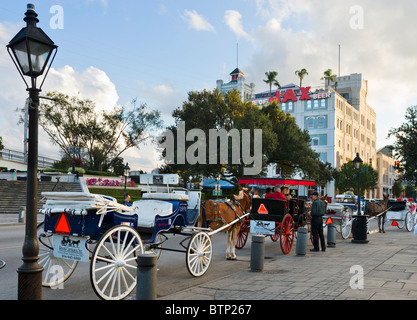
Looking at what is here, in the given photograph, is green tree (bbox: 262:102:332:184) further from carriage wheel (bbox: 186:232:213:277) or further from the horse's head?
carriage wheel (bbox: 186:232:213:277)

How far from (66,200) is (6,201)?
27401 mm

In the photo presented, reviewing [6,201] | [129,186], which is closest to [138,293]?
[6,201]

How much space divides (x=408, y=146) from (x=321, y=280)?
93.6ft

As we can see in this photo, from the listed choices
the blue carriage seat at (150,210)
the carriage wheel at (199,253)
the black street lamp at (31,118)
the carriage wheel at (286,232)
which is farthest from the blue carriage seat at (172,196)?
the carriage wheel at (286,232)

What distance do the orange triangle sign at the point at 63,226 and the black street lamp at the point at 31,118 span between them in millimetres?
1255

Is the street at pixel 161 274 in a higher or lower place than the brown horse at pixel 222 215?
lower

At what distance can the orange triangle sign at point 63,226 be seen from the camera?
6.59 m

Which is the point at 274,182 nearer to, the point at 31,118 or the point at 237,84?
the point at 31,118

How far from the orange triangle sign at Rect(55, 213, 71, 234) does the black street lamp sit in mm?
1255

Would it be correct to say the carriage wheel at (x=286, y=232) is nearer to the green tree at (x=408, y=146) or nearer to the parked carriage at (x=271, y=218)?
the parked carriage at (x=271, y=218)

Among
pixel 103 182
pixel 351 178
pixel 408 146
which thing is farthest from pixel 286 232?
pixel 351 178

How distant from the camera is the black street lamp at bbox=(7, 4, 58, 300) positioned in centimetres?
507

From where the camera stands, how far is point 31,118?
17.7ft

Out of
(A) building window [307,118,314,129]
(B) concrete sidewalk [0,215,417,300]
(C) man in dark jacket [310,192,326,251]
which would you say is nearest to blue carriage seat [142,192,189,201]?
(B) concrete sidewalk [0,215,417,300]
